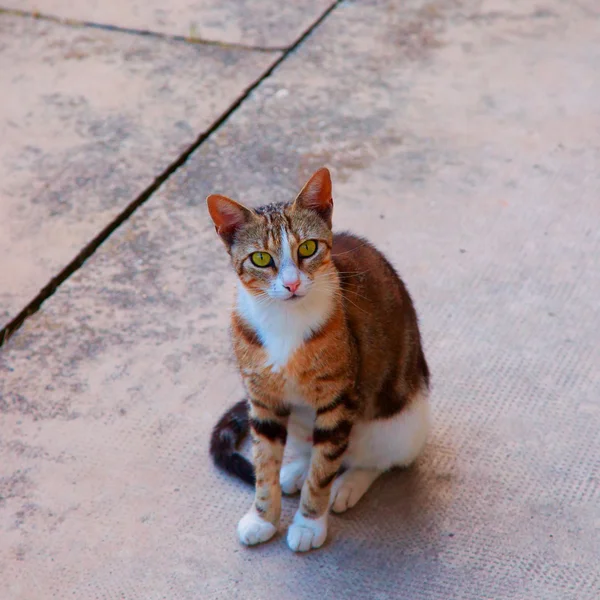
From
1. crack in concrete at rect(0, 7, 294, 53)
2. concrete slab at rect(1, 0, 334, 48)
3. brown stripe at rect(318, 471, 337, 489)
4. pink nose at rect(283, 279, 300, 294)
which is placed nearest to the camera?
pink nose at rect(283, 279, 300, 294)

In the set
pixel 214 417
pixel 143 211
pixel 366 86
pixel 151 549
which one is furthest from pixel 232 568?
pixel 366 86

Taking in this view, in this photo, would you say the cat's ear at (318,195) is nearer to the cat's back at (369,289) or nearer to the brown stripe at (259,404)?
the cat's back at (369,289)

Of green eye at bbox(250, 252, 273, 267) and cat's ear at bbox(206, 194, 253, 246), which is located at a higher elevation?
cat's ear at bbox(206, 194, 253, 246)

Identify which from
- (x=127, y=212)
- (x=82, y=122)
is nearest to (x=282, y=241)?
(x=127, y=212)

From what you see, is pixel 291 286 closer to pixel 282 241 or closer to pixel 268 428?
pixel 282 241

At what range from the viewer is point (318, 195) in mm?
2117

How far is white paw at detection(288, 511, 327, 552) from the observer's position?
230cm

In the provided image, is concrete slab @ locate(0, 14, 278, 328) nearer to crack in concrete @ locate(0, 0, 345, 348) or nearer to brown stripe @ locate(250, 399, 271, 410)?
crack in concrete @ locate(0, 0, 345, 348)

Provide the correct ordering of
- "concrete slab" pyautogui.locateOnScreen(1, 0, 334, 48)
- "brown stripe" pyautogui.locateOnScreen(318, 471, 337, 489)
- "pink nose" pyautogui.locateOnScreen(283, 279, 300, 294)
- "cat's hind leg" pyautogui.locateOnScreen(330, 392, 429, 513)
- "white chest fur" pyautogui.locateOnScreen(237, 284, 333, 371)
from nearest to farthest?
1. "pink nose" pyautogui.locateOnScreen(283, 279, 300, 294)
2. "white chest fur" pyautogui.locateOnScreen(237, 284, 333, 371)
3. "brown stripe" pyautogui.locateOnScreen(318, 471, 337, 489)
4. "cat's hind leg" pyautogui.locateOnScreen(330, 392, 429, 513)
5. "concrete slab" pyautogui.locateOnScreen(1, 0, 334, 48)

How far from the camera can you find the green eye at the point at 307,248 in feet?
6.81

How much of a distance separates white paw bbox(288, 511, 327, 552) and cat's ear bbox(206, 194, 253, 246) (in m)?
0.75

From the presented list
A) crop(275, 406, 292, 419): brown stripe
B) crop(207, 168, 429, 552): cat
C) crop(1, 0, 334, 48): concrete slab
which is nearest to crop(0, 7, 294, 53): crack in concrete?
crop(1, 0, 334, 48): concrete slab

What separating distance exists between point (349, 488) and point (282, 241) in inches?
30.1

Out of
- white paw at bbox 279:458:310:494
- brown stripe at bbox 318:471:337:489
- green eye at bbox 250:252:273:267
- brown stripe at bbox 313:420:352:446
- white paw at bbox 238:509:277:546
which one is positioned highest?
green eye at bbox 250:252:273:267
